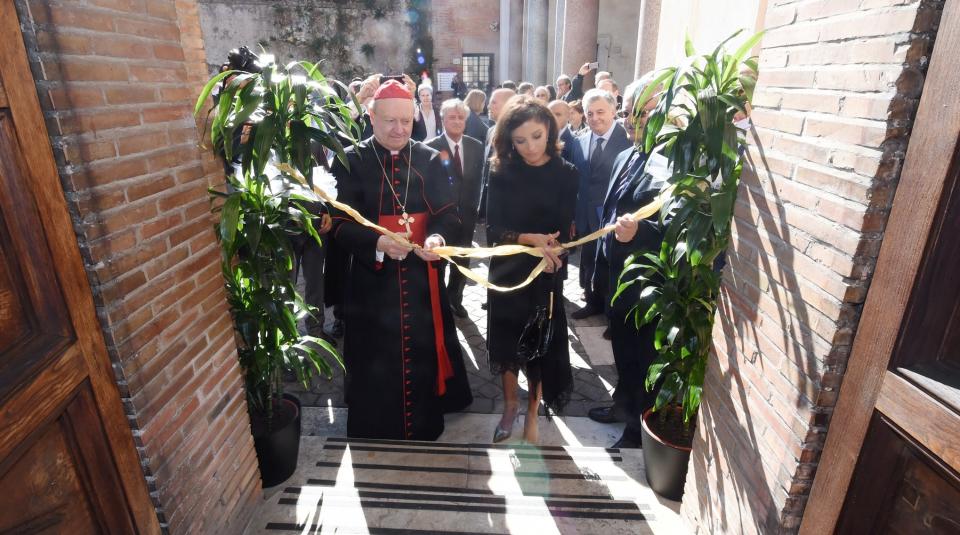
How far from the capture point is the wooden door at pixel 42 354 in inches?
61.8

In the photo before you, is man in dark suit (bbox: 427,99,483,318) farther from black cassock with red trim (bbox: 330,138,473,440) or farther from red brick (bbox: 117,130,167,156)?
red brick (bbox: 117,130,167,156)

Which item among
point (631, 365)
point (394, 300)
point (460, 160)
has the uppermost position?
point (460, 160)

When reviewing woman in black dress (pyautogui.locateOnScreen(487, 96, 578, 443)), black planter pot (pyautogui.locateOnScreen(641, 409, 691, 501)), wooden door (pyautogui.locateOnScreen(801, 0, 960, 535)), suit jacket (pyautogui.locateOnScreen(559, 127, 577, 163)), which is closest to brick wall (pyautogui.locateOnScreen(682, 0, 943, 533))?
wooden door (pyautogui.locateOnScreen(801, 0, 960, 535))

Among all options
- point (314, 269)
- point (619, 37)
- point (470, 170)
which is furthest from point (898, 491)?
point (619, 37)

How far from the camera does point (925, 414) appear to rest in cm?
145

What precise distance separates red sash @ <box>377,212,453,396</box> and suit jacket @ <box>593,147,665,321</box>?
3.86 ft

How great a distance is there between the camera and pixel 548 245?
340 centimetres

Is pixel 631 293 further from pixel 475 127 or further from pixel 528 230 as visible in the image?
pixel 475 127

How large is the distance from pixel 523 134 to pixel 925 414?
2.41m

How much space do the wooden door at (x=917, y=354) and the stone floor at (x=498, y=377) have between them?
252 centimetres

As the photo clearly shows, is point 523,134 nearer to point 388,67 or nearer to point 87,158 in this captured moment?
point 87,158

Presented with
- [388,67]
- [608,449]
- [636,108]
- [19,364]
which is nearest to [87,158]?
[19,364]

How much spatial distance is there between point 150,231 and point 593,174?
14.7 feet

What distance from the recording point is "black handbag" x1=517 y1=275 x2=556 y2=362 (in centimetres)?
353
